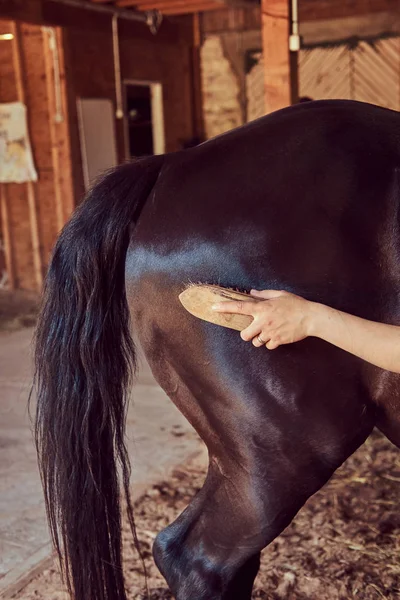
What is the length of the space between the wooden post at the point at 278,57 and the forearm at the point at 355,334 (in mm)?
2032

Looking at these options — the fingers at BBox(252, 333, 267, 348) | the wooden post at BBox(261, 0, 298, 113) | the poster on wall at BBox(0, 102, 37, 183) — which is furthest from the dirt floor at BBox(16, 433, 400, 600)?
the poster on wall at BBox(0, 102, 37, 183)

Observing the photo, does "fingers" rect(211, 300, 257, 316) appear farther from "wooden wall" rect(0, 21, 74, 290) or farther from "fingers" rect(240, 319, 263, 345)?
"wooden wall" rect(0, 21, 74, 290)

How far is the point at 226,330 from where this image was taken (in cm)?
142

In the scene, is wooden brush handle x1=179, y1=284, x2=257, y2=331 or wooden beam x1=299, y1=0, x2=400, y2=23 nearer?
wooden brush handle x1=179, y1=284, x2=257, y2=331

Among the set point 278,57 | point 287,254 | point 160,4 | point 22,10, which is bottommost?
point 287,254

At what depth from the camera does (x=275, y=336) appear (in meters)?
1.30

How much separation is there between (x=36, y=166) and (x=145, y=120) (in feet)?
5.30

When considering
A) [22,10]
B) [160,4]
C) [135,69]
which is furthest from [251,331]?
[135,69]

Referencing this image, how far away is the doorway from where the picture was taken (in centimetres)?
778

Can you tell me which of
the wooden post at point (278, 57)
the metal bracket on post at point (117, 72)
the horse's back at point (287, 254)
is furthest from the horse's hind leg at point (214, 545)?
the metal bracket on post at point (117, 72)

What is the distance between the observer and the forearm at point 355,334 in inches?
50.7

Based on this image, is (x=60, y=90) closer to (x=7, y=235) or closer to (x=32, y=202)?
→ (x=32, y=202)

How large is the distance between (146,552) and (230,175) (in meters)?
1.63

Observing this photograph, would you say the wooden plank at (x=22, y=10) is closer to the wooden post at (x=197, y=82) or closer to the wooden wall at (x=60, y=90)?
the wooden wall at (x=60, y=90)
